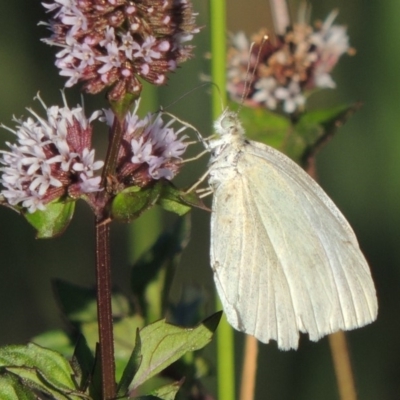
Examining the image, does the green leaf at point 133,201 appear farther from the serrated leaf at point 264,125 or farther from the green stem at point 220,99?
the serrated leaf at point 264,125

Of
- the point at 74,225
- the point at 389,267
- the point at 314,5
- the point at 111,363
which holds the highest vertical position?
the point at 314,5

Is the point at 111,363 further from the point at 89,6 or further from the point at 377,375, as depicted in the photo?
the point at 377,375

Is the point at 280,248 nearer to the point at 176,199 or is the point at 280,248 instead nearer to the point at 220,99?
the point at 220,99

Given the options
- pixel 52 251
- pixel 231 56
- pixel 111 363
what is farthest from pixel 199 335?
pixel 52 251

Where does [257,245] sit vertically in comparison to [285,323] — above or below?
above

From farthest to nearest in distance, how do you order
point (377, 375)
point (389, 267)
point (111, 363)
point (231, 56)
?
point (389, 267)
point (377, 375)
point (231, 56)
point (111, 363)

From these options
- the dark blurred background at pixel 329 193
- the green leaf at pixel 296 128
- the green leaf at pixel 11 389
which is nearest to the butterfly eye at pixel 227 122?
the green leaf at pixel 296 128

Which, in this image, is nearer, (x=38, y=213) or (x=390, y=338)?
(x=38, y=213)

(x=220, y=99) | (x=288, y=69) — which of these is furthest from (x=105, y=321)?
(x=288, y=69)
